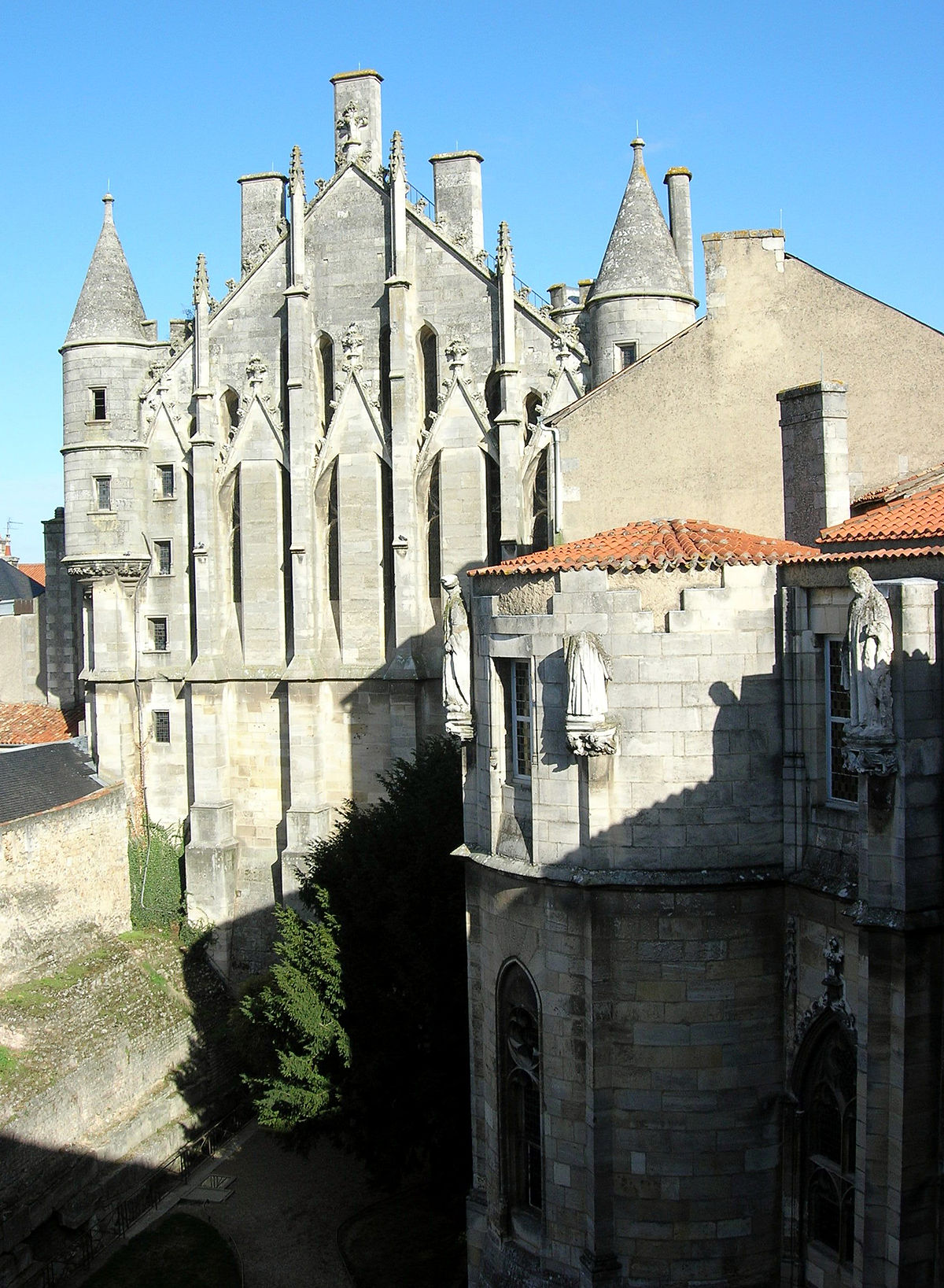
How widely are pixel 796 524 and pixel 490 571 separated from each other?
17.4 ft

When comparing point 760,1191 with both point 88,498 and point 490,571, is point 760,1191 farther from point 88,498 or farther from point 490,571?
point 88,498

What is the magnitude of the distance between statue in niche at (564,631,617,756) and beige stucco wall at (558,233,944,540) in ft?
27.6

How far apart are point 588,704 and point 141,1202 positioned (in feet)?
55.5

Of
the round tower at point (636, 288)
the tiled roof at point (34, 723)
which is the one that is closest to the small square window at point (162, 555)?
the tiled roof at point (34, 723)

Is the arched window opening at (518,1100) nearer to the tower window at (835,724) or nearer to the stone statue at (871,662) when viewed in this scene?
the tower window at (835,724)

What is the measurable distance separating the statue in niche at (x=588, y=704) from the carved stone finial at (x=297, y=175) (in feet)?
71.9

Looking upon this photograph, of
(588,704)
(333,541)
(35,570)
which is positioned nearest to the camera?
(588,704)

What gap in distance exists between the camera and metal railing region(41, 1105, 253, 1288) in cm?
2317

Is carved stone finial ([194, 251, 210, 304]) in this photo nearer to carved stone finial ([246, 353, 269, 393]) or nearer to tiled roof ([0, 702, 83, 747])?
carved stone finial ([246, 353, 269, 393])

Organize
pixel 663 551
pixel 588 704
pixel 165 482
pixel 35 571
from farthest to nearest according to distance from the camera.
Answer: pixel 35 571
pixel 165 482
pixel 663 551
pixel 588 704

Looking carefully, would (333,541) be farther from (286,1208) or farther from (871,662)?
(871,662)

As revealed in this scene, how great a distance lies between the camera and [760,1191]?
14.6 m

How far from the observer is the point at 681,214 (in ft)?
107

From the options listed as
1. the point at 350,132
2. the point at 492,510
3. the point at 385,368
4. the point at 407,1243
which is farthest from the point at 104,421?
the point at 407,1243
